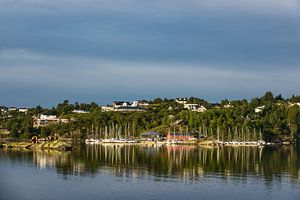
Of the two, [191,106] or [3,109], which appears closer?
[191,106]

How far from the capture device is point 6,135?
9994 cm

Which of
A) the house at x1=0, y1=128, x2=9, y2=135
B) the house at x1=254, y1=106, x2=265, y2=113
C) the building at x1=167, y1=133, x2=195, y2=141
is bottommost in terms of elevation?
the building at x1=167, y1=133, x2=195, y2=141

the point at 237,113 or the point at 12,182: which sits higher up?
the point at 237,113

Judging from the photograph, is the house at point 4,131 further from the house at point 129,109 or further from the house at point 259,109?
the house at point 259,109

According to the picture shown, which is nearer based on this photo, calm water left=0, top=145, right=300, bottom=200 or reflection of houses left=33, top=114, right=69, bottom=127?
calm water left=0, top=145, right=300, bottom=200

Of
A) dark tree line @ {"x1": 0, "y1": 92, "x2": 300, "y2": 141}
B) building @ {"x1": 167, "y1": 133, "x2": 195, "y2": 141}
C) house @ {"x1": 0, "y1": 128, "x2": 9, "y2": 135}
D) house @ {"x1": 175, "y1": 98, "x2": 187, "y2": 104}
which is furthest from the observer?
house @ {"x1": 175, "y1": 98, "x2": 187, "y2": 104}

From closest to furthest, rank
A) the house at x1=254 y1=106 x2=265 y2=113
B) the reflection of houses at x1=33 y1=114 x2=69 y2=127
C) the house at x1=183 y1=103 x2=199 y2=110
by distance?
the house at x1=254 y1=106 x2=265 y2=113 → the reflection of houses at x1=33 y1=114 x2=69 y2=127 → the house at x1=183 y1=103 x2=199 y2=110

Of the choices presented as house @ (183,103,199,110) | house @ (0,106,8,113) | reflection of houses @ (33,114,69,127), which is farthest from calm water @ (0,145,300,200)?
house @ (0,106,8,113)

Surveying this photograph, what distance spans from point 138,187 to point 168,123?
236ft

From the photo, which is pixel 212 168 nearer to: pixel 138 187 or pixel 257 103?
pixel 138 187

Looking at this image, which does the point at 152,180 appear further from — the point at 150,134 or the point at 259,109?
the point at 259,109

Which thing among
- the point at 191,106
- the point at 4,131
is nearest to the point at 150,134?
the point at 4,131

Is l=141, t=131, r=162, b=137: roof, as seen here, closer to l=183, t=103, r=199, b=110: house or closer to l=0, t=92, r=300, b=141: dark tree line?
l=0, t=92, r=300, b=141: dark tree line

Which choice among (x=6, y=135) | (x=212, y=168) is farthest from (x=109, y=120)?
(x=212, y=168)
